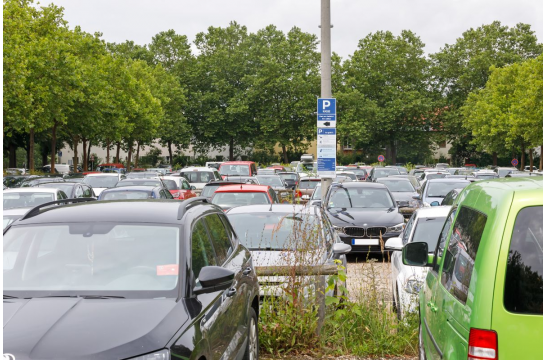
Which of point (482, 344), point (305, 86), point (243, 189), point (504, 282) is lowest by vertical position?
point (243, 189)

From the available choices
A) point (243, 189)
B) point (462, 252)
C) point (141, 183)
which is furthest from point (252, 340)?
point (141, 183)

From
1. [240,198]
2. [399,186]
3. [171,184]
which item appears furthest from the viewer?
[171,184]

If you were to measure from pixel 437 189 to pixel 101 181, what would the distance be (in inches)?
588

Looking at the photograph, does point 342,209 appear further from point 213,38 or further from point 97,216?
point 213,38

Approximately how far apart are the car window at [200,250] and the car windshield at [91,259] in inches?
5.2

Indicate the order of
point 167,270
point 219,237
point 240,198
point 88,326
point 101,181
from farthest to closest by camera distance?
point 101,181, point 240,198, point 219,237, point 167,270, point 88,326

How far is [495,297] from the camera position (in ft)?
10.1

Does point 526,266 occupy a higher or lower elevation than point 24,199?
higher

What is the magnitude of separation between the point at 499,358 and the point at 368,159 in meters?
79.7

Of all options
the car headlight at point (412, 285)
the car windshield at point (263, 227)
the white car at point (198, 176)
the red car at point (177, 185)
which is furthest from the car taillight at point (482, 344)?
the white car at point (198, 176)

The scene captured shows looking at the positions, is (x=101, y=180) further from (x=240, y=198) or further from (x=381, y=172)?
(x=240, y=198)

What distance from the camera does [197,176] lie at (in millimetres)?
32062

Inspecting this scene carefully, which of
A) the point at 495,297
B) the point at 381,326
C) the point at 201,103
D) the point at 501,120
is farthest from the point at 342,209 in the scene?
Answer: the point at 201,103

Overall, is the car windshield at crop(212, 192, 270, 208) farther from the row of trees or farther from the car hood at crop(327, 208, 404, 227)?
the row of trees
